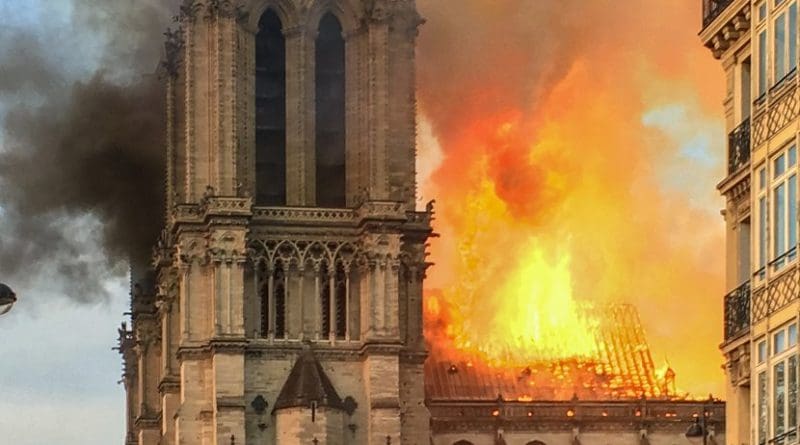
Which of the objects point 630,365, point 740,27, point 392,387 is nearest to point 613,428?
point 630,365

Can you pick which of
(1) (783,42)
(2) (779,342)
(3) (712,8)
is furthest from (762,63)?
(2) (779,342)

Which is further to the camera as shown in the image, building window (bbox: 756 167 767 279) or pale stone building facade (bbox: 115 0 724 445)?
pale stone building facade (bbox: 115 0 724 445)

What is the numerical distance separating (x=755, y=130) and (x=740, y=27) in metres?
3.47

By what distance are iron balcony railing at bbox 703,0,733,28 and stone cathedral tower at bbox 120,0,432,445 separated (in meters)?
66.6

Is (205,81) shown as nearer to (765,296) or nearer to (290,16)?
(290,16)

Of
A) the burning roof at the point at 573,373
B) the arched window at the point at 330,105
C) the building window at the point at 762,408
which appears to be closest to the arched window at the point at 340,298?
the arched window at the point at 330,105

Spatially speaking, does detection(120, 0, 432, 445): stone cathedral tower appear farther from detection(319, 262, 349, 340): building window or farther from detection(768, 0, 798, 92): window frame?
detection(768, 0, 798, 92): window frame

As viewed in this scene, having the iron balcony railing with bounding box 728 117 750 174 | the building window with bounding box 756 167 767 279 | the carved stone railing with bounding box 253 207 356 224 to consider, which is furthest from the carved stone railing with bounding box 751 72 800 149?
the carved stone railing with bounding box 253 207 356 224

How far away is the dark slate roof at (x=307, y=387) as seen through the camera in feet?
442

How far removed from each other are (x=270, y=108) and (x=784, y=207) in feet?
265

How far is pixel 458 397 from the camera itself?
16088 centimetres

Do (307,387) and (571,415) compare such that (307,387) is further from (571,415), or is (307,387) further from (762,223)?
(762,223)

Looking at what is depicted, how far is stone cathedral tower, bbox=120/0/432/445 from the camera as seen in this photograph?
13550 cm

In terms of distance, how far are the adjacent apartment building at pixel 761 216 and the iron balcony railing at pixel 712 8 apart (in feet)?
0.27
